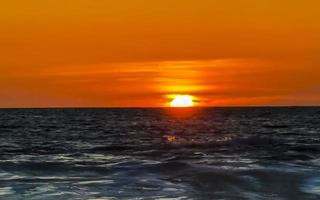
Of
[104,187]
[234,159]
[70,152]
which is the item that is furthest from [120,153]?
[104,187]

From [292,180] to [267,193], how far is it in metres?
3.32

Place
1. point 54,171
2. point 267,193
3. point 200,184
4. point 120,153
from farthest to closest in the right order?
point 120,153, point 54,171, point 200,184, point 267,193

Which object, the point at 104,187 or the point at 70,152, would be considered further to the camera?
the point at 70,152

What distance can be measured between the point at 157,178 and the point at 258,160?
29.1 ft

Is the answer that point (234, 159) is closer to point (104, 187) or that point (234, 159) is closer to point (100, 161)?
point (100, 161)

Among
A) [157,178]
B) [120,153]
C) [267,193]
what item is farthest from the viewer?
[120,153]

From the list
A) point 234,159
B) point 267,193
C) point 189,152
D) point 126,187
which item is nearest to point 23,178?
point 126,187

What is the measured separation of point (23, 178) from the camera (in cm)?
2130

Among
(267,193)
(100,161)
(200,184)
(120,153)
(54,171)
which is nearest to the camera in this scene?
(267,193)

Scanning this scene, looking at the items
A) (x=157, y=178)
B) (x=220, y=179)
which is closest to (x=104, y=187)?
(x=157, y=178)

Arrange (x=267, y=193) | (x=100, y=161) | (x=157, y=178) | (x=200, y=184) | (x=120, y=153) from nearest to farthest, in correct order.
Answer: (x=267, y=193)
(x=200, y=184)
(x=157, y=178)
(x=100, y=161)
(x=120, y=153)

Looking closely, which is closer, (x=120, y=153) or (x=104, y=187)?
(x=104, y=187)

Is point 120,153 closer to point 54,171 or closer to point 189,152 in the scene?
point 189,152

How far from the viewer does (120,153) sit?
33094mm
